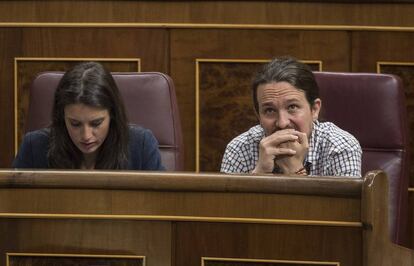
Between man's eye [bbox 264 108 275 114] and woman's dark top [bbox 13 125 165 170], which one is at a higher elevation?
man's eye [bbox 264 108 275 114]

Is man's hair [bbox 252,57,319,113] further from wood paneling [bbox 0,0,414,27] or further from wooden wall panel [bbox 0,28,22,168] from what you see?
wooden wall panel [bbox 0,28,22,168]

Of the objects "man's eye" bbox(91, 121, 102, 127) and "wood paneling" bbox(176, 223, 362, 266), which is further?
"man's eye" bbox(91, 121, 102, 127)

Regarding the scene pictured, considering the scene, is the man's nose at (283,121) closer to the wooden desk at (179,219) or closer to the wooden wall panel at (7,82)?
the wooden desk at (179,219)

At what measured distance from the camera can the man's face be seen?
142 cm

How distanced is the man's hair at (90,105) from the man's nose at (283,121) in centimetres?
25

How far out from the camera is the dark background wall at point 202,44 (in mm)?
2004

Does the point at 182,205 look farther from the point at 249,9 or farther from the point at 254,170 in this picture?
the point at 249,9

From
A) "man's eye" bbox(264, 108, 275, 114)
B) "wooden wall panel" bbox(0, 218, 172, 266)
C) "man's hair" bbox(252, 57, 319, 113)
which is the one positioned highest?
"man's hair" bbox(252, 57, 319, 113)

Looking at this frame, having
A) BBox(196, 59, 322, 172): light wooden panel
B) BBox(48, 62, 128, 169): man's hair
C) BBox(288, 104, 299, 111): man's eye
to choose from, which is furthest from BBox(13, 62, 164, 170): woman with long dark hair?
BBox(196, 59, 322, 172): light wooden panel

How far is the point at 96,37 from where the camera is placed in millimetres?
2031

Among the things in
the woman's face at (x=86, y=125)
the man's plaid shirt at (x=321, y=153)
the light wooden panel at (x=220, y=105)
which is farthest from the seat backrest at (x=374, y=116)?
the light wooden panel at (x=220, y=105)

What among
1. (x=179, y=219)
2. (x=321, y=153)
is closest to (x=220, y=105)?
(x=321, y=153)

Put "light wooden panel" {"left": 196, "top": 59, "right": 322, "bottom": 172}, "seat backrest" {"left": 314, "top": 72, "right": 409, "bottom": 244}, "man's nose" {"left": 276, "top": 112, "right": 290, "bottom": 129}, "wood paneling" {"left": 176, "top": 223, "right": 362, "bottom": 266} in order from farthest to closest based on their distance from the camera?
"light wooden panel" {"left": 196, "top": 59, "right": 322, "bottom": 172} < "seat backrest" {"left": 314, "top": 72, "right": 409, "bottom": 244} < "man's nose" {"left": 276, "top": 112, "right": 290, "bottom": 129} < "wood paneling" {"left": 176, "top": 223, "right": 362, "bottom": 266}

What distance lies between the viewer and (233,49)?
2018 millimetres
